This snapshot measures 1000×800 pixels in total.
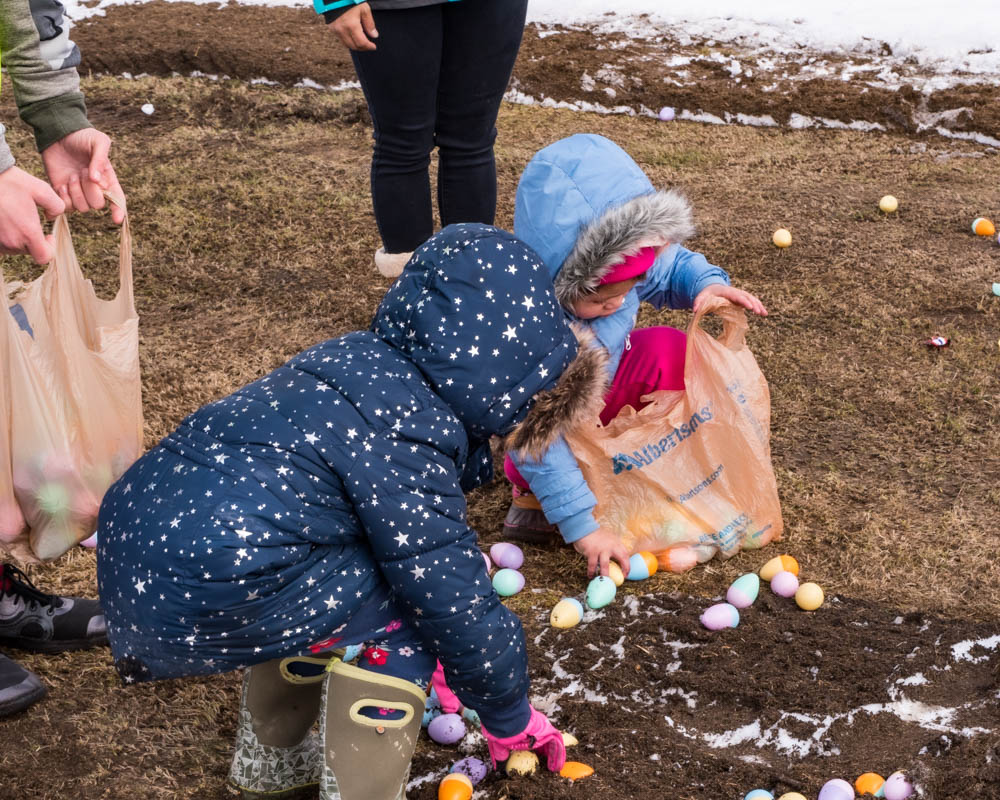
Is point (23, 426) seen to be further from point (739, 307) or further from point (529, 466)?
point (739, 307)

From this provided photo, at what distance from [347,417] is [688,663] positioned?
3.94 ft

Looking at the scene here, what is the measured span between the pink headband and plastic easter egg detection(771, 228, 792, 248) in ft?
7.22

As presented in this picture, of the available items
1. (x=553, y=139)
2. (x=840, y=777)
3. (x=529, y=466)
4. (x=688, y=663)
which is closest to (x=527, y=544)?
(x=529, y=466)

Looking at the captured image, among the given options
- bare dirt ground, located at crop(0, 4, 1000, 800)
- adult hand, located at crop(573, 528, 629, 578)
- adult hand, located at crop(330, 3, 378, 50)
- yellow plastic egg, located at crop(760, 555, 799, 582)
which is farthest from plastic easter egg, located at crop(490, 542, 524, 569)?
adult hand, located at crop(330, 3, 378, 50)

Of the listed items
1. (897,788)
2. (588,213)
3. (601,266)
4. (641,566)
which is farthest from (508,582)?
(897,788)

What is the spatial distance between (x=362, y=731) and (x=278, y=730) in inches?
11.3

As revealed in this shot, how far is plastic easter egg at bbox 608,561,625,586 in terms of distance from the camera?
9.09ft

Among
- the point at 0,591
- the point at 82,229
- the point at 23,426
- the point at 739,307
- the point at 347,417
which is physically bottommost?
the point at 82,229

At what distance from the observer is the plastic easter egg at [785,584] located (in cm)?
268

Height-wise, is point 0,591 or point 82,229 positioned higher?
point 0,591

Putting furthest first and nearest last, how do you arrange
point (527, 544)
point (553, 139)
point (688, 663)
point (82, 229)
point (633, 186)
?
point (553, 139)
point (82, 229)
point (527, 544)
point (633, 186)
point (688, 663)

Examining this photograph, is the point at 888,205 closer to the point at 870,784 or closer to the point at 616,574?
the point at 616,574

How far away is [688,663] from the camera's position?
2502mm

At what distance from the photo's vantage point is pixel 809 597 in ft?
8.64
